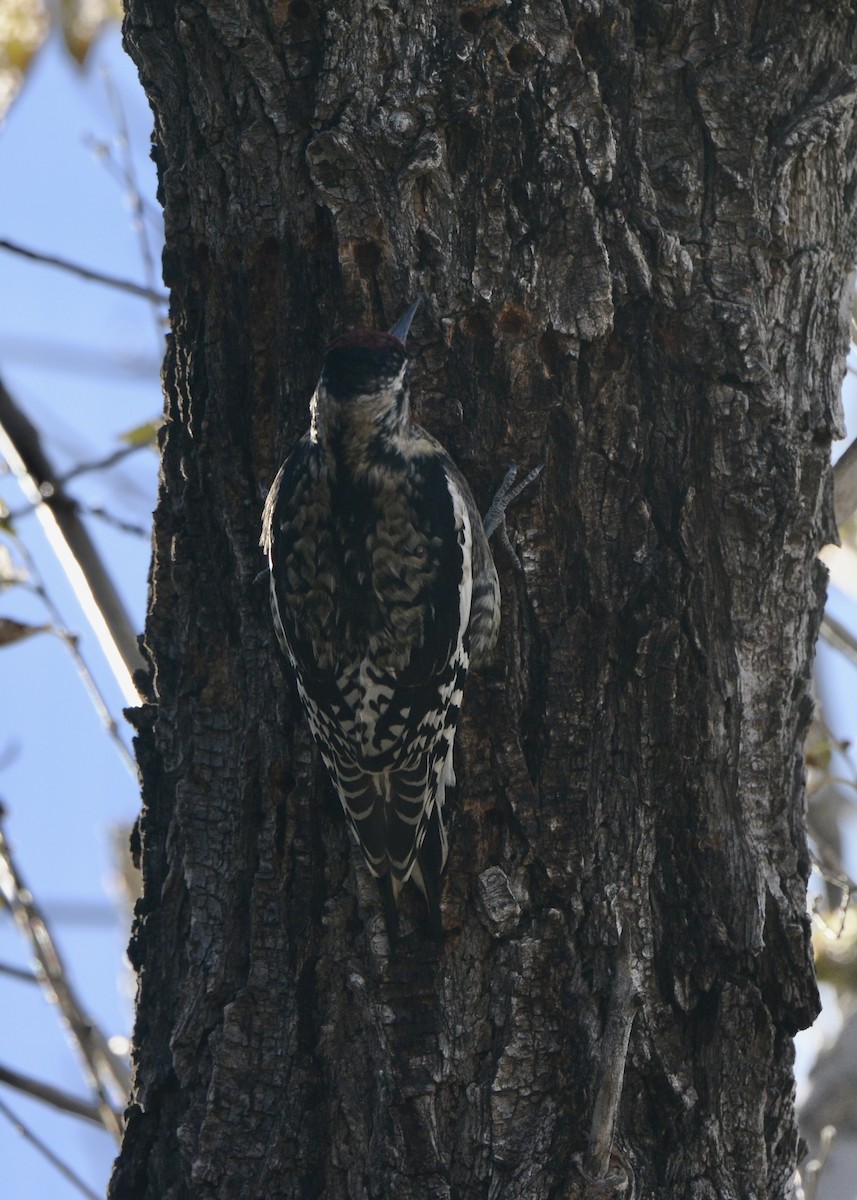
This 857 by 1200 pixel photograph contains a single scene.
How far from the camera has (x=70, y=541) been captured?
3225 mm

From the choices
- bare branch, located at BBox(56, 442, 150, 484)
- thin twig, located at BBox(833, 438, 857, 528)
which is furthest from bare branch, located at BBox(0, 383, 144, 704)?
thin twig, located at BBox(833, 438, 857, 528)

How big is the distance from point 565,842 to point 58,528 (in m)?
1.57

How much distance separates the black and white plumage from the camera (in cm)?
247

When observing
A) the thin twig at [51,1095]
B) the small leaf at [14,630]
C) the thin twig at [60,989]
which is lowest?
the thin twig at [51,1095]

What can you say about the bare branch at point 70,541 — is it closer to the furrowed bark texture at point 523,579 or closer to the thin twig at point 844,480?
the furrowed bark texture at point 523,579

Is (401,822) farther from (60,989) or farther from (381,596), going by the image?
(60,989)

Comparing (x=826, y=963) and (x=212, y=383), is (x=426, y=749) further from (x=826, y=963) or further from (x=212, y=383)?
(x=826, y=963)

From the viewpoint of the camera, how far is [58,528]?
3.23 m

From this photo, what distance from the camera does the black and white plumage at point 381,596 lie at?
2.47m

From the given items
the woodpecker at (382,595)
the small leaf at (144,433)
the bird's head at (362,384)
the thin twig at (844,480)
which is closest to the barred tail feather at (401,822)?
the woodpecker at (382,595)

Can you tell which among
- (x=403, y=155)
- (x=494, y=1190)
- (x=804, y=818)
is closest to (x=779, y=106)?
(x=403, y=155)

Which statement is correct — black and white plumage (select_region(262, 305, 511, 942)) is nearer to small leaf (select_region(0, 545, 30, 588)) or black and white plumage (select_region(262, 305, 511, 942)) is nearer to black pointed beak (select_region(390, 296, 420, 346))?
black pointed beak (select_region(390, 296, 420, 346))

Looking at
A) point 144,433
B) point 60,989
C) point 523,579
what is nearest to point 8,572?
point 144,433

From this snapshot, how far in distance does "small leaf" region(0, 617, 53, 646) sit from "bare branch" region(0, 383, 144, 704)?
0.39 feet
